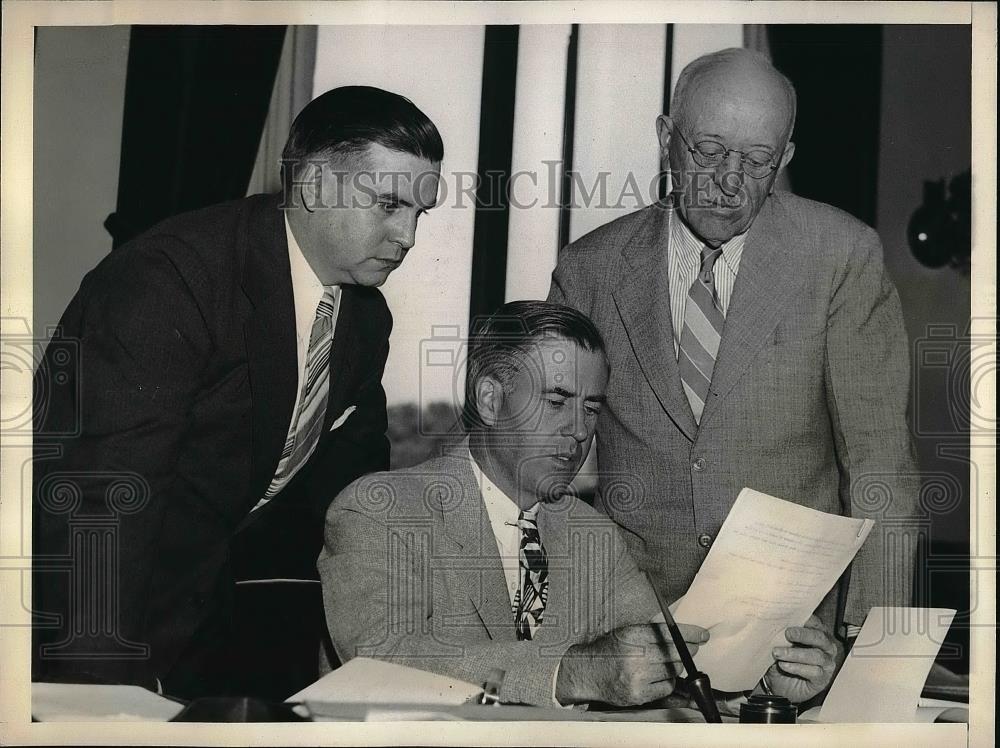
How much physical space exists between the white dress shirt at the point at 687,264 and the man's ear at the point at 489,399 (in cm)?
45

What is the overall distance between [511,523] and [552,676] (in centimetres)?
37

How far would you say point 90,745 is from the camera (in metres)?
2.47

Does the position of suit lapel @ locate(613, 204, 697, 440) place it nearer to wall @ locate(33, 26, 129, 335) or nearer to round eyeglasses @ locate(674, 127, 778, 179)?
round eyeglasses @ locate(674, 127, 778, 179)

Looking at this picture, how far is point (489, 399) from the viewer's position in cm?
245

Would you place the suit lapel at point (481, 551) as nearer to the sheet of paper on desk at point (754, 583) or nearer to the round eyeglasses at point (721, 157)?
the sheet of paper on desk at point (754, 583)

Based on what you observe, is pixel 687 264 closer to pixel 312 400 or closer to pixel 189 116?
pixel 312 400

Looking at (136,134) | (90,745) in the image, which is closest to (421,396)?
(136,134)

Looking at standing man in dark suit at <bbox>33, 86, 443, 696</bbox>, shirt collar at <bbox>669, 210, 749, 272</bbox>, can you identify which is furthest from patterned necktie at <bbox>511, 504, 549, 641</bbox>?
shirt collar at <bbox>669, 210, 749, 272</bbox>

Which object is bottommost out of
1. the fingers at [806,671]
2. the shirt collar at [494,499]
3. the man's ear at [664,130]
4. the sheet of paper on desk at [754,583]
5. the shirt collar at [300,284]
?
the fingers at [806,671]

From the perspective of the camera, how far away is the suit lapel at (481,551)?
7.98ft

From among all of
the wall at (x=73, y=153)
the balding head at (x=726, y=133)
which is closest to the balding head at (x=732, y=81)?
the balding head at (x=726, y=133)

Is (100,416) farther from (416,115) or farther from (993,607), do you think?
(993,607)

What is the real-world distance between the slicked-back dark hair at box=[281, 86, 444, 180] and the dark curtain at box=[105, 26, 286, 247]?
0.35 feet

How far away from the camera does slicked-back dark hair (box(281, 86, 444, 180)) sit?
2.45m
